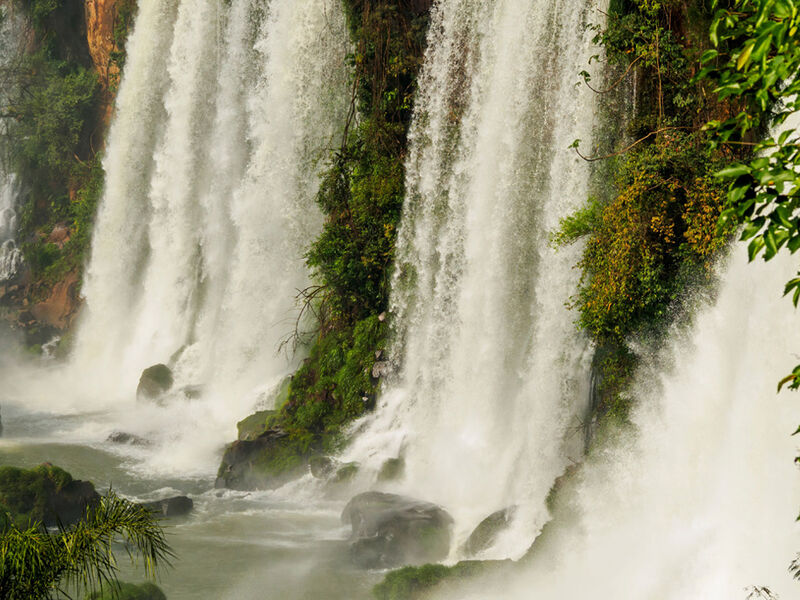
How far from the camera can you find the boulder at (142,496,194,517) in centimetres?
1282

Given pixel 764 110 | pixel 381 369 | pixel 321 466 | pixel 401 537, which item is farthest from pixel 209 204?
pixel 764 110

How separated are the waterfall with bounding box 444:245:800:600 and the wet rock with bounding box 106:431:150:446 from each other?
8760 millimetres

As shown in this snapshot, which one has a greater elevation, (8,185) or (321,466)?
(8,185)

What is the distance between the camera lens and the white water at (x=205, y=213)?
17.5m

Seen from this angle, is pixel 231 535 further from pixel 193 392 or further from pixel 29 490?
pixel 193 392

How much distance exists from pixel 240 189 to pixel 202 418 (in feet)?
16.3

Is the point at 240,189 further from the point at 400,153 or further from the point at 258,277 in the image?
the point at 400,153

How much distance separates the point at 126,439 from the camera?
1670cm

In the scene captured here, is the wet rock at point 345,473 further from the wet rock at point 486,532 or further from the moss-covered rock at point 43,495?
the moss-covered rock at point 43,495

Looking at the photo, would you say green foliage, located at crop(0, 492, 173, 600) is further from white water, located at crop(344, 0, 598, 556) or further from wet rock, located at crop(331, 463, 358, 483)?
wet rock, located at crop(331, 463, 358, 483)

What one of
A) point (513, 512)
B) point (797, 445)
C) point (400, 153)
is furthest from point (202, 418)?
point (797, 445)

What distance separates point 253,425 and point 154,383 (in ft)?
14.2

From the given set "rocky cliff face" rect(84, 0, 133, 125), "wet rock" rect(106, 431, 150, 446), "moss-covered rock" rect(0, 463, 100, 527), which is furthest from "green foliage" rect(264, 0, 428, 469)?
"rocky cliff face" rect(84, 0, 133, 125)

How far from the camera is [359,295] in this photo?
15508 millimetres
